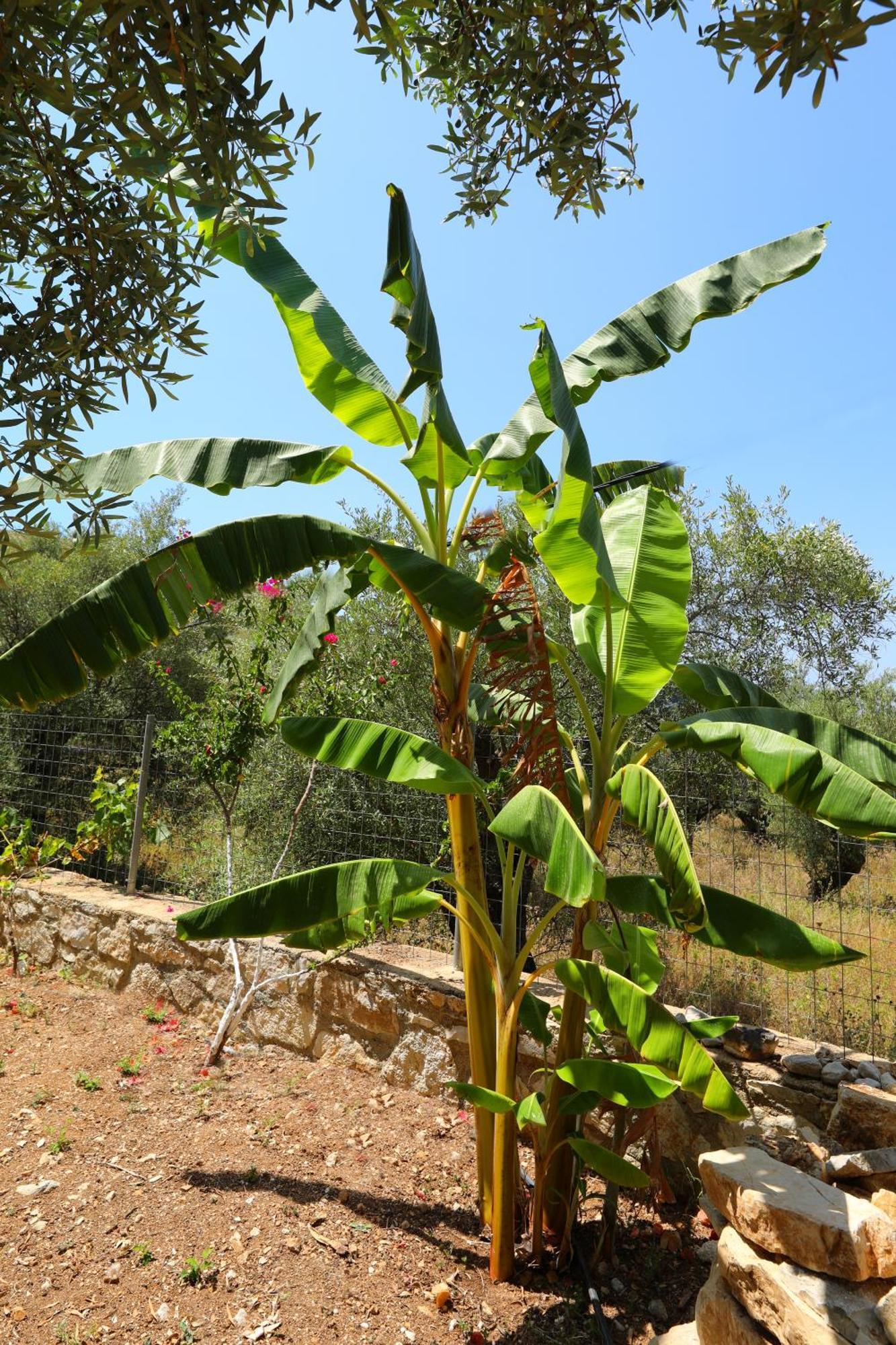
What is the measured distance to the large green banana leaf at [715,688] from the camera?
3941 millimetres

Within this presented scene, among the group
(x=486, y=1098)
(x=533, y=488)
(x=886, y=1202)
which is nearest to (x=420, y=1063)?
(x=486, y=1098)

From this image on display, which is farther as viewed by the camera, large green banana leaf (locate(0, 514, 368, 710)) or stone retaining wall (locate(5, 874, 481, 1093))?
stone retaining wall (locate(5, 874, 481, 1093))

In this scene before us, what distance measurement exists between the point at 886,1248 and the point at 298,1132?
3.18 metres

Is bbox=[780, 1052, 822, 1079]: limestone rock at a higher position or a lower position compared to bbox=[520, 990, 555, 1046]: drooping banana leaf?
lower

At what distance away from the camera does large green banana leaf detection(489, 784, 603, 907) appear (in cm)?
277

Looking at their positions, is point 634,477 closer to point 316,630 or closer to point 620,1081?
point 316,630

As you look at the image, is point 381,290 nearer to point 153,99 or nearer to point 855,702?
point 153,99

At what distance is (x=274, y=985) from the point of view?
5.95 metres

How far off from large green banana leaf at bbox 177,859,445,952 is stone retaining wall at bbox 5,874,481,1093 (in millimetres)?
1895

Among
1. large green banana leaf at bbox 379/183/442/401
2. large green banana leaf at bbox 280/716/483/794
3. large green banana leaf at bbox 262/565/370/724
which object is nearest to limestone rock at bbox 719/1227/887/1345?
large green banana leaf at bbox 280/716/483/794

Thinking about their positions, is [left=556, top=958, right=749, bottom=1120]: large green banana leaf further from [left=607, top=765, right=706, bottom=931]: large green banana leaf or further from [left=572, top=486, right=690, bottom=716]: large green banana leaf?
[left=572, top=486, right=690, bottom=716]: large green banana leaf

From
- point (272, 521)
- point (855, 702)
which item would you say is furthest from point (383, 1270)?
point (855, 702)

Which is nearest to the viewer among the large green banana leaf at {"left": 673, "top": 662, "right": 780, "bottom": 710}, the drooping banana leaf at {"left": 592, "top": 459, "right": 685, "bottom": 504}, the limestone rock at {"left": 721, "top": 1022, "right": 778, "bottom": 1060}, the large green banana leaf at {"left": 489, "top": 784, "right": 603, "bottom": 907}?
the large green banana leaf at {"left": 489, "top": 784, "right": 603, "bottom": 907}

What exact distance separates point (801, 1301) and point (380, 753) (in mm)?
2380
